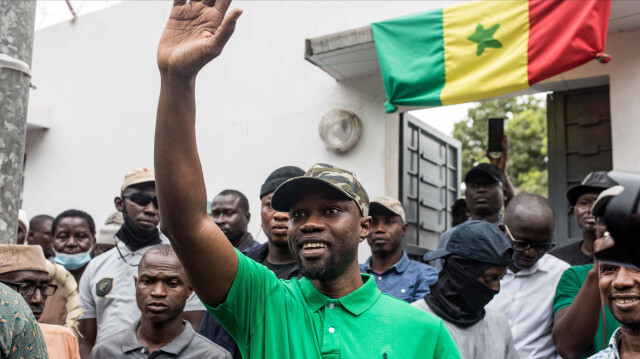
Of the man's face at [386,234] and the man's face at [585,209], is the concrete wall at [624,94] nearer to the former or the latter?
the man's face at [585,209]

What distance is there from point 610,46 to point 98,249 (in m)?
5.23

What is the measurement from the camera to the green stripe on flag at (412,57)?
586cm

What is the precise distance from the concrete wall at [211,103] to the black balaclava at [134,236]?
2544 millimetres

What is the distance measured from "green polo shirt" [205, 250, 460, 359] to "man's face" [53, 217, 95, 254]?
156 inches

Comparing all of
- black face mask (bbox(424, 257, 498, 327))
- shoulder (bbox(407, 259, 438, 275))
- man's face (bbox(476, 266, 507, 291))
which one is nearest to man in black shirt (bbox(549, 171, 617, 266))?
shoulder (bbox(407, 259, 438, 275))

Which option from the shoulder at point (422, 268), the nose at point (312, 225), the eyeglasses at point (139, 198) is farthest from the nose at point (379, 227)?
the nose at point (312, 225)

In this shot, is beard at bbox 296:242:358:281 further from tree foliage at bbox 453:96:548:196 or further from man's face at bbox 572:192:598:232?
tree foliage at bbox 453:96:548:196

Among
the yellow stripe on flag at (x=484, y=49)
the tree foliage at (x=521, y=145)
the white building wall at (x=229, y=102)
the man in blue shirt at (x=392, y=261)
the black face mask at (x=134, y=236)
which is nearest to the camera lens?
the man in blue shirt at (x=392, y=261)

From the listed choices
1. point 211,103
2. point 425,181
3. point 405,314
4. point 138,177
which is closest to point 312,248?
point 405,314

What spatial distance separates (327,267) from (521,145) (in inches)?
876

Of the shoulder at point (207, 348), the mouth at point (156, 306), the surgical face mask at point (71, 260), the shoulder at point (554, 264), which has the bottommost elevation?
the shoulder at point (207, 348)

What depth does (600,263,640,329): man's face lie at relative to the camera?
270cm

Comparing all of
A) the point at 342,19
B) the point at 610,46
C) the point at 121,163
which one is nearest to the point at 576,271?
the point at 610,46

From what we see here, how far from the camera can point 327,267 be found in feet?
7.18
